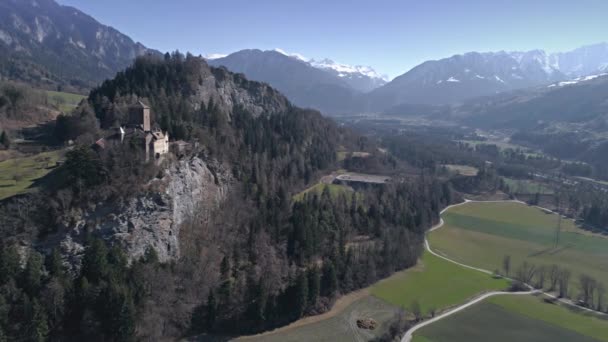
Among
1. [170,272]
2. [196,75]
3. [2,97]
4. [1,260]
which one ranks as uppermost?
[196,75]

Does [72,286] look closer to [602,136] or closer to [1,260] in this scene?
[1,260]

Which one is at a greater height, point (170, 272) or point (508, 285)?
point (170, 272)

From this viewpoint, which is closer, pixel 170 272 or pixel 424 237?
pixel 170 272

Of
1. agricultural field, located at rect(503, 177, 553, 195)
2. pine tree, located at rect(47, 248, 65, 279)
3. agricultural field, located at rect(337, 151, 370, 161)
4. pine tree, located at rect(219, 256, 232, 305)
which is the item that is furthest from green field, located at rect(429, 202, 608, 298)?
pine tree, located at rect(47, 248, 65, 279)

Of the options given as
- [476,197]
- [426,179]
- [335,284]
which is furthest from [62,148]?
[476,197]

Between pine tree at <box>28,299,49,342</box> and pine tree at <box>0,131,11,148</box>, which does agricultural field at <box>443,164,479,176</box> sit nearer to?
pine tree at <box>0,131,11,148</box>
